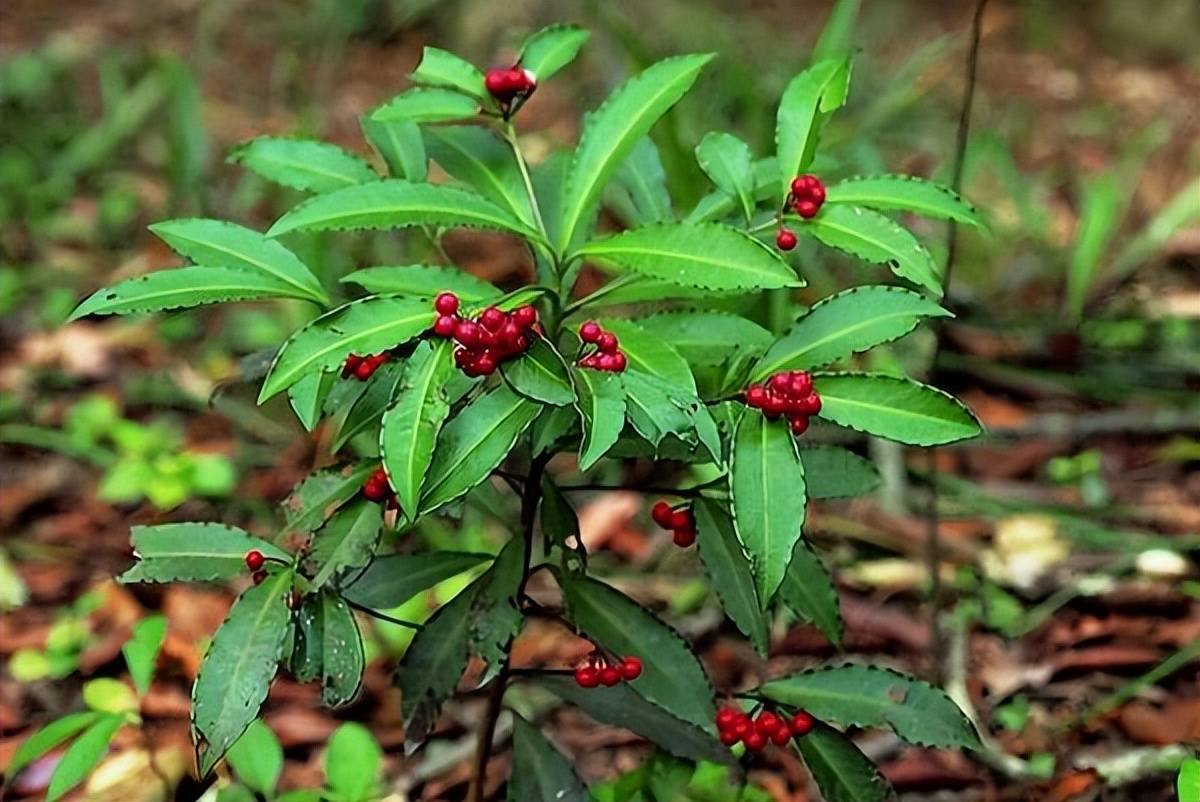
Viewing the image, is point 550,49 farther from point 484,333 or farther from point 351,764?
point 351,764

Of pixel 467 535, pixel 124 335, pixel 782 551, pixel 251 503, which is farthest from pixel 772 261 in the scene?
pixel 124 335

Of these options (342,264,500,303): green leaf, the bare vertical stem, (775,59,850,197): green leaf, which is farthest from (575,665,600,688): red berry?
the bare vertical stem

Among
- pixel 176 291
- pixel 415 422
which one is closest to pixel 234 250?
pixel 176 291

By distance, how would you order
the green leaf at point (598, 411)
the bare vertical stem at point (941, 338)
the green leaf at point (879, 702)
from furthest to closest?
the bare vertical stem at point (941, 338) → the green leaf at point (879, 702) → the green leaf at point (598, 411)

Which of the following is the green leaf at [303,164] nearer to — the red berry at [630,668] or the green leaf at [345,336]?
the green leaf at [345,336]

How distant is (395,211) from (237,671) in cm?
40

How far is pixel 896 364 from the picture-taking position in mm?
2348

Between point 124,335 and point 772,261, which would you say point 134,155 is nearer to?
point 124,335

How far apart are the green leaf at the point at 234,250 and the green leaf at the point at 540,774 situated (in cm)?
50

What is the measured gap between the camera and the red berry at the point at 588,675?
121cm

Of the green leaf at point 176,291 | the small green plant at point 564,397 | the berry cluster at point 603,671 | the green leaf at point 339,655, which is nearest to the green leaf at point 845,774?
the small green plant at point 564,397

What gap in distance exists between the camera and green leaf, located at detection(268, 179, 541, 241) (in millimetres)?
1121

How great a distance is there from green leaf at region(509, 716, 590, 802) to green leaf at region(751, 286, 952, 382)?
0.47 metres

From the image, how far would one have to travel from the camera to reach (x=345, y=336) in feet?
3.41
